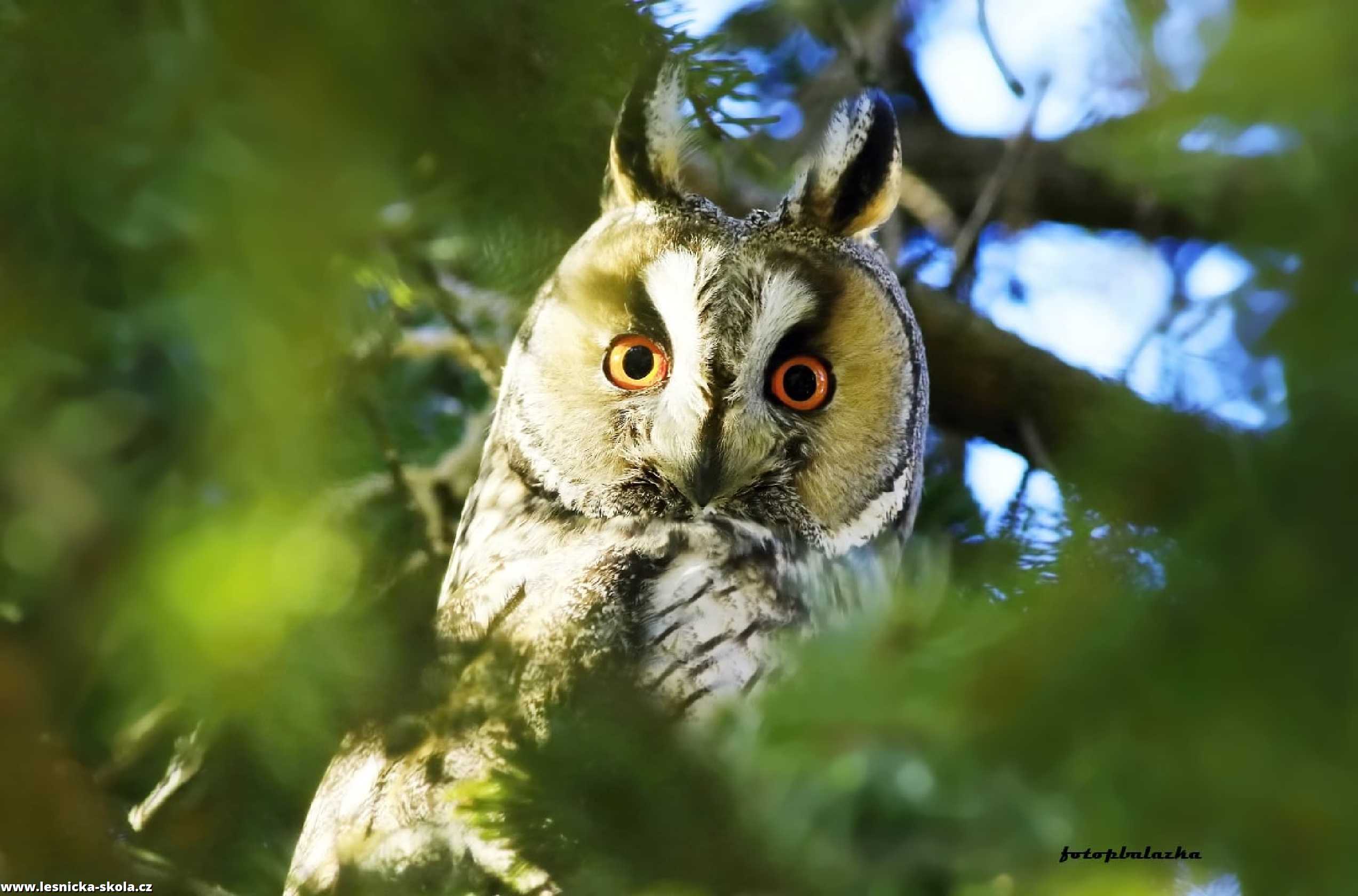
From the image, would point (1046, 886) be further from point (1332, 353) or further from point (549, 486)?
point (549, 486)

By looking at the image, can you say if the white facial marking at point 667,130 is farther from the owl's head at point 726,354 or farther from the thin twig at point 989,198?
the thin twig at point 989,198

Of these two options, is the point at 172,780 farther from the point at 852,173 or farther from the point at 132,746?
the point at 852,173

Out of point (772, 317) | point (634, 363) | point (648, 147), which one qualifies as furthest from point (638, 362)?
point (648, 147)

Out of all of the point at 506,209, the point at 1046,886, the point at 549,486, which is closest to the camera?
the point at 1046,886

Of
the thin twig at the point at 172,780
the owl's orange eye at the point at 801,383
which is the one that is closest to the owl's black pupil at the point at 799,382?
the owl's orange eye at the point at 801,383

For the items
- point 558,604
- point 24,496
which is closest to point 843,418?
point 558,604

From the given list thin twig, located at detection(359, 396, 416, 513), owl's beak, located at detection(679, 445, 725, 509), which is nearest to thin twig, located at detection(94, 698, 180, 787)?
thin twig, located at detection(359, 396, 416, 513)
